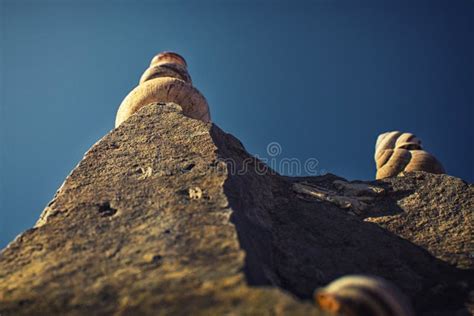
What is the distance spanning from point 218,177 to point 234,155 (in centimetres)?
117

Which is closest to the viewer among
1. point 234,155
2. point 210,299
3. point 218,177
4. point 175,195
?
point 210,299

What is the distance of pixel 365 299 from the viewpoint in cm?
176

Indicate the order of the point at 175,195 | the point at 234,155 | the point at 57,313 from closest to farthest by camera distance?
the point at 57,313 < the point at 175,195 < the point at 234,155

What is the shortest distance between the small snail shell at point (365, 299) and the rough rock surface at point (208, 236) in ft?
0.42

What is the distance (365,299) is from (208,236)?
1.08 m

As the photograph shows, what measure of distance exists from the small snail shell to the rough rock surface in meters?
0.13

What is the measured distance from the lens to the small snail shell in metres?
1.75

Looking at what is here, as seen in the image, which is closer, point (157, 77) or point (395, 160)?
point (157, 77)

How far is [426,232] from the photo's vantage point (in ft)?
13.7

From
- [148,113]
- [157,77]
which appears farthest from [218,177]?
[157,77]

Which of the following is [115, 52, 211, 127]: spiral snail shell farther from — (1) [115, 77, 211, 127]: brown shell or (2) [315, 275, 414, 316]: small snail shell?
(2) [315, 275, 414, 316]: small snail shell

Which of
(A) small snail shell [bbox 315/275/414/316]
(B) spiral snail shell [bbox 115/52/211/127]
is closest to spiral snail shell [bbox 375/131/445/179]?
(B) spiral snail shell [bbox 115/52/211/127]

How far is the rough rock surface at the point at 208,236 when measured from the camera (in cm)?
214

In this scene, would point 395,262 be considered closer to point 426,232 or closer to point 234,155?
point 426,232
